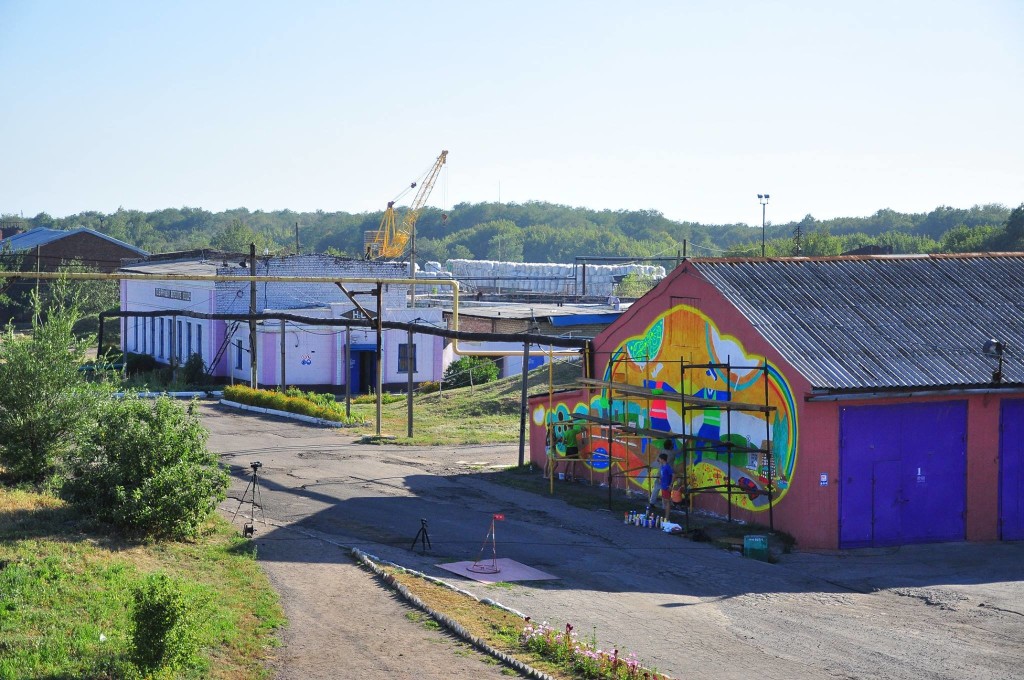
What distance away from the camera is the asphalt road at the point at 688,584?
13680 mm

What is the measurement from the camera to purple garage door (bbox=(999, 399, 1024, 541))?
20781 millimetres

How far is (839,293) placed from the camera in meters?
23.7

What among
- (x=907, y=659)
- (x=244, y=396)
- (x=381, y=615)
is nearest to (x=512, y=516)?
(x=381, y=615)

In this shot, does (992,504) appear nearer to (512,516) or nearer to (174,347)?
(512,516)

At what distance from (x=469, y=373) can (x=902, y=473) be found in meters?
29.8

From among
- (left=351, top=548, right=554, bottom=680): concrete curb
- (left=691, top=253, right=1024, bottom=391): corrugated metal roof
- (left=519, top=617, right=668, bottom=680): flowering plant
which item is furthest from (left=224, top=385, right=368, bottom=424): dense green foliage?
(left=519, top=617, right=668, bottom=680): flowering plant

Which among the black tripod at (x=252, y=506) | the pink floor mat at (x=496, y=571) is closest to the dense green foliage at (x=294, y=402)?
the black tripod at (x=252, y=506)

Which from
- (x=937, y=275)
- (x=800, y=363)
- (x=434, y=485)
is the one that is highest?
(x=937, y=275)

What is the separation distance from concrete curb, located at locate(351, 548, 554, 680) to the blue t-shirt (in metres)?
6.91

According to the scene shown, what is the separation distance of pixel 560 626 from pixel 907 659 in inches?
174

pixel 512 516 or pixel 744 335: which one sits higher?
pixel 744 335

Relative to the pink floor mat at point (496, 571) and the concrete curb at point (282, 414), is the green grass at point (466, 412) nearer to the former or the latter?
the concrete curb at point (282, 414)

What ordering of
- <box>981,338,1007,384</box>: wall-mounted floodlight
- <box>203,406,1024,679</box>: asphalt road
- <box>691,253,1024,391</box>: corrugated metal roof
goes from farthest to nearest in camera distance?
<box>691,253,1024,391</box>: corrugated metal roof → <box>981,338,1007,384</box>: wall-mounted floodlight → <box>203,406,1024,679</box>: asphalt road

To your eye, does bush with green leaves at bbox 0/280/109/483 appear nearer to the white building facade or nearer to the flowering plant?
the flowering plant
